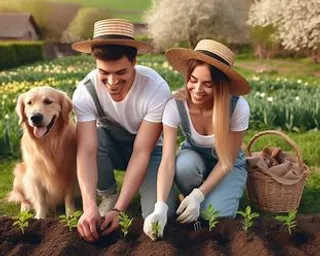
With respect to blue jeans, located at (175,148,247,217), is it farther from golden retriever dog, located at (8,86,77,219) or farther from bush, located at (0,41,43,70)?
bush, located at (0,41,43,70)

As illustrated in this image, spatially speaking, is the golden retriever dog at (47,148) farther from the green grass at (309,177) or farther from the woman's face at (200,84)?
the woman's face at (200,84)

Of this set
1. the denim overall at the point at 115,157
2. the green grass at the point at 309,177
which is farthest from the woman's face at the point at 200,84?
the green grass at the point at 309,177

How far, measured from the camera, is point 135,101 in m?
3.73

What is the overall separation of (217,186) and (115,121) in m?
0.94

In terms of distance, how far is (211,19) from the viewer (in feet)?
118

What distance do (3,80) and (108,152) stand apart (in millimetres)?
9267

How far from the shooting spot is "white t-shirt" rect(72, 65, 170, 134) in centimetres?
369

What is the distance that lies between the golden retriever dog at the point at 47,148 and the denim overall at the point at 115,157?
0.23m

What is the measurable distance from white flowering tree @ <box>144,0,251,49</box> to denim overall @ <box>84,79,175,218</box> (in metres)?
32.1

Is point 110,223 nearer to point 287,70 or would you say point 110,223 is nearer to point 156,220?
point 156,220

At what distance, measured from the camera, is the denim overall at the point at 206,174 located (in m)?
3.63

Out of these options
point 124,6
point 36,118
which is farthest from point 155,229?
point 124,6

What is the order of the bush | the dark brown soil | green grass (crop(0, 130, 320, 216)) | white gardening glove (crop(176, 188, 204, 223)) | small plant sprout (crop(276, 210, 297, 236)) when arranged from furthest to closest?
1. the bush
2. green grass (crop(0, 130, 320, 216))
3. white gardening glove (crop(176, 188, 204, 223))
4. small plant sprout (crop(276, 210, 297, 236))
5. the dark brown soil

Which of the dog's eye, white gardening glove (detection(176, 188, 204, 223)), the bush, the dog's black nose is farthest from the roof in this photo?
white gardening glove (detection(176, 188, 204, 223))
